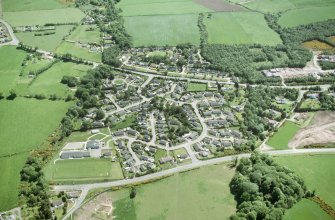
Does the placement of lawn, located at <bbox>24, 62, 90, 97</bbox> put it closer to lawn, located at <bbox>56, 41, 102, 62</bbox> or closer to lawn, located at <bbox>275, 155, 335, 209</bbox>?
lawn, located at <bbox>56, 41, 102, 62</bbox>

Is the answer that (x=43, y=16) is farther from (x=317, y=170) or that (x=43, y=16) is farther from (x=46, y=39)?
(x=317, y=170)

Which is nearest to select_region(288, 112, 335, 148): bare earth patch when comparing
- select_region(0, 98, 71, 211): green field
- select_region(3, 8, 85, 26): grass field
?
select_region(0, 98, 71, 211): green field

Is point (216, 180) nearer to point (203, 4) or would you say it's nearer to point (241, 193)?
point (241, 193)

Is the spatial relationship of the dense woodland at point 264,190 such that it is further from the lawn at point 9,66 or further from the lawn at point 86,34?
the lawn at point 86,34

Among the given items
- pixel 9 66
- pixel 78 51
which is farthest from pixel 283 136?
pixel 9 66

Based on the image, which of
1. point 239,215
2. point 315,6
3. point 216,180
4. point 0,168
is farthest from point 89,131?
point 315,6

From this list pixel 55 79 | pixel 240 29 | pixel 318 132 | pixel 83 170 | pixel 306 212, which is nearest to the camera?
pixel 306 212

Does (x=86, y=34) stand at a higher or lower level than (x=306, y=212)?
higher
